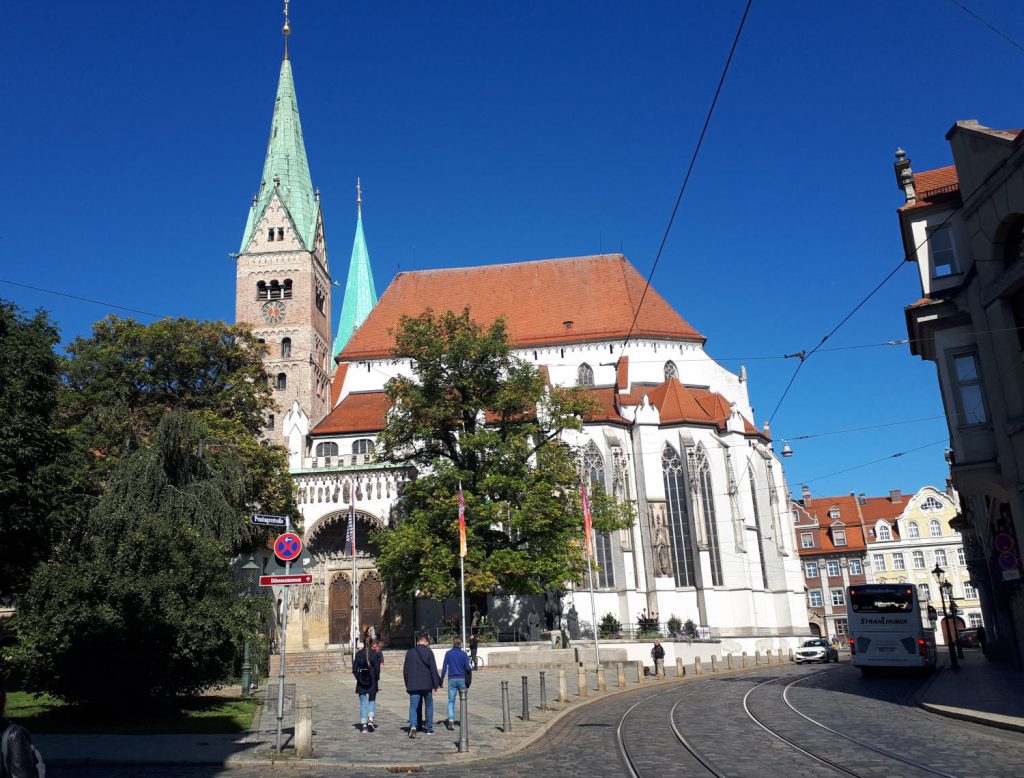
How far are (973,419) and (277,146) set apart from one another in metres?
46.5

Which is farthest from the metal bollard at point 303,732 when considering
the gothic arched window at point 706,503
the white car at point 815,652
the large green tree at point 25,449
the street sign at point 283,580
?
the gothic arched window at point 706,503

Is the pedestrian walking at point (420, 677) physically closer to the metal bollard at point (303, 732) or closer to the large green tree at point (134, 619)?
the metal bollard at point (303, 732)

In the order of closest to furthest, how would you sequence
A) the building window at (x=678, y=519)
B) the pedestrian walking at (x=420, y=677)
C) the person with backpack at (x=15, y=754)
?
the person with backpack at (x=15, y=754) → the pedestrian walking at (x=420, y=677) → the building window at (x=678, y=519)

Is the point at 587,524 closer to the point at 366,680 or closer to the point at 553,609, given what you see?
the point at 553,609

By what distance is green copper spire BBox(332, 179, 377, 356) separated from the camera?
70938 millimetres

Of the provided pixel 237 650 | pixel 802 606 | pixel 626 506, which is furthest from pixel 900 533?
pixel 237 650

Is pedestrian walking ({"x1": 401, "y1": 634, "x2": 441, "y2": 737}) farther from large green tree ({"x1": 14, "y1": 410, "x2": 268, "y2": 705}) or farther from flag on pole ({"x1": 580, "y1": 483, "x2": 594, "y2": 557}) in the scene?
flag on pole ({"x1": 580, "y1": 483, "x2": 594, "y2": 557})

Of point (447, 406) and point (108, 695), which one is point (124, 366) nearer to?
point (447, 406)

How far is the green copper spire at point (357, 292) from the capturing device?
233 ft

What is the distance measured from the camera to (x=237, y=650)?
15.8 meters

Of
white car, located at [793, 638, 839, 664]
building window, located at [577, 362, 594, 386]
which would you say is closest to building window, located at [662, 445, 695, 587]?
white car, located at [793, 638, 839, 664]

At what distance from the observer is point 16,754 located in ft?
13.6

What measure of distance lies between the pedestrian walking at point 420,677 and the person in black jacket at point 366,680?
2.23ft

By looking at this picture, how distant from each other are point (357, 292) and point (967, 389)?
198 feet
